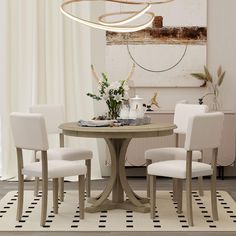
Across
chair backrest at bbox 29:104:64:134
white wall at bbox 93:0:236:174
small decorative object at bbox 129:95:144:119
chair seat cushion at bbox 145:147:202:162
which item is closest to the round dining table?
small decorative object at bbox 129:95:144:119

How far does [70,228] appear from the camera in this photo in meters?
4.72

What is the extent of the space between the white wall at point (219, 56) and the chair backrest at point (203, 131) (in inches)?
84.3

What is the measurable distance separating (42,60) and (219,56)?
203cm

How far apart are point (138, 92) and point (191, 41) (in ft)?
2.75

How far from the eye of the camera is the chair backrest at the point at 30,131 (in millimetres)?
4730

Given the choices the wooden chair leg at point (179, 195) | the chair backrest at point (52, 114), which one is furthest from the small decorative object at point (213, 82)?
the wooden chair leg at point (179, 195)

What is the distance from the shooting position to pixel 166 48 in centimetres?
699

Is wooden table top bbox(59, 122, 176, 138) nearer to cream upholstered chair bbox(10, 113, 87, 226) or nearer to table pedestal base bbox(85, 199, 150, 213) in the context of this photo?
cream upholstered chair bbox(10, 113, 87, 226)

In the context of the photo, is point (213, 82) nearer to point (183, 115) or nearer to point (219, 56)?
point (219, 56)

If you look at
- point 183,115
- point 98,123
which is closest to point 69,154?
point 98,123

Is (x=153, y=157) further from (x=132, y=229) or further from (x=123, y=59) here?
(x=123, y=59)

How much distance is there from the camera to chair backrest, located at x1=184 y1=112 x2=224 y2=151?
4695 millimetres

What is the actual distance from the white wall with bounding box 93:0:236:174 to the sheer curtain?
0.28 m

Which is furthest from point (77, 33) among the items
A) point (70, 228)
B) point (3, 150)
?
point (70, 228)
